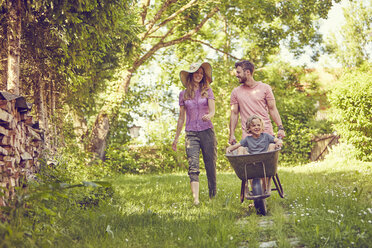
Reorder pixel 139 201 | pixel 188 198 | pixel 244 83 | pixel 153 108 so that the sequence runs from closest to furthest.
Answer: pixel 244 83, pixel 139 201, pixel 188 198, pixel 153 108

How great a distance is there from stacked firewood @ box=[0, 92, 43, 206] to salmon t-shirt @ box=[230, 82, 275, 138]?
2.70 meters

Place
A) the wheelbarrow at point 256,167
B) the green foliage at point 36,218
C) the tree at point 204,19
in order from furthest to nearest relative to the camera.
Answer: the tree at point 204,19 → the wheelbarrow at point 256,167 → the green foliage at point 36,218

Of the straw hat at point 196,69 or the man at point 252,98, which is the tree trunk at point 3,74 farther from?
the man at point 252,98

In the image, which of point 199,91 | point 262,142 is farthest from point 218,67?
point 262,142

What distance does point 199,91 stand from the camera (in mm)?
5621

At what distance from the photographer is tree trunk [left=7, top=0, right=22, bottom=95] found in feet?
→ 18.5

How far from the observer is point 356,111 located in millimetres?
11852

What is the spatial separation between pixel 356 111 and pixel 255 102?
835 centimetres

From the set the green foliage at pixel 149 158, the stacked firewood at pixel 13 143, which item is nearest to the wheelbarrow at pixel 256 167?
the stacked firewood at pixel 13 143

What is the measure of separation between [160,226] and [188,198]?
2.06 m

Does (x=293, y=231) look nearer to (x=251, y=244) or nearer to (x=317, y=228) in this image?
(x=317, y=228)

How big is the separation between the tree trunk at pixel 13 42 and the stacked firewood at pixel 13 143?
3.30ft

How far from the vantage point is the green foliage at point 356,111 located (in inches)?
Answer: 460

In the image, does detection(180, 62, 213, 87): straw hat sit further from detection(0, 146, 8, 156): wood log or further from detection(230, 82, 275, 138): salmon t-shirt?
detection(0, 146, 8, 156): wood log
